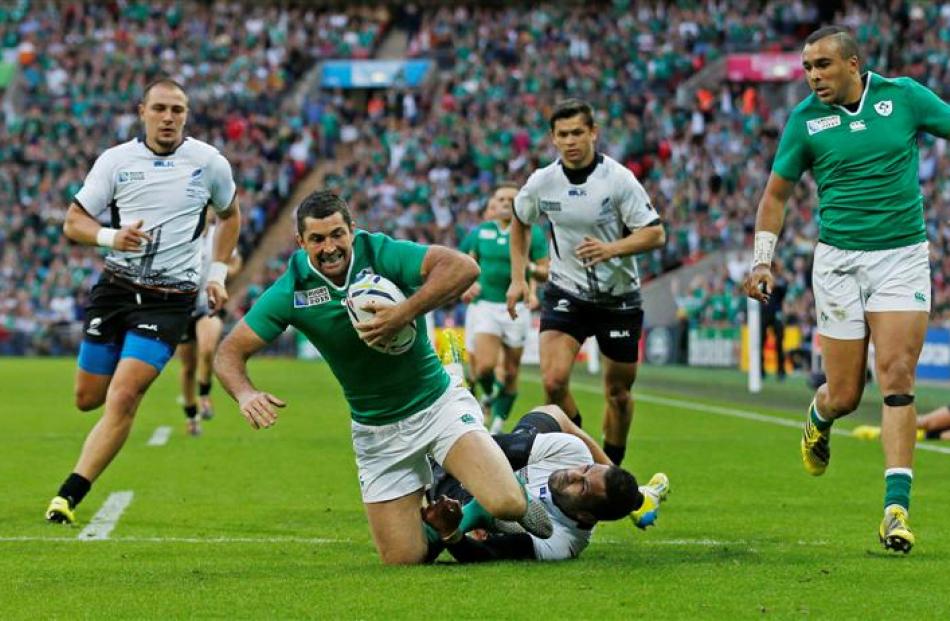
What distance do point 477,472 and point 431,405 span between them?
0.43 m

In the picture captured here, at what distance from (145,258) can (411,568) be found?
135 inches

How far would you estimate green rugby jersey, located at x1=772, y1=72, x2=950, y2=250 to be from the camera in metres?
8.78

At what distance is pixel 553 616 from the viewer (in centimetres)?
641

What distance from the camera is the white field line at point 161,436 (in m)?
16.3

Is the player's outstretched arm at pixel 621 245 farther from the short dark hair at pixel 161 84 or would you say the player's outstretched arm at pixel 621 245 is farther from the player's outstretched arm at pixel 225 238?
the short dark hair at pixel 161 84

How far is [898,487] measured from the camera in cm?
840

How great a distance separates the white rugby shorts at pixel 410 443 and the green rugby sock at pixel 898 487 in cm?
206

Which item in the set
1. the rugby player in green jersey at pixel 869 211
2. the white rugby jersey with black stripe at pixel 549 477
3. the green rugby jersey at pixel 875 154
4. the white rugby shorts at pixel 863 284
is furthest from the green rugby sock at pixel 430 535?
the green rugby jersey at pixel 875 154

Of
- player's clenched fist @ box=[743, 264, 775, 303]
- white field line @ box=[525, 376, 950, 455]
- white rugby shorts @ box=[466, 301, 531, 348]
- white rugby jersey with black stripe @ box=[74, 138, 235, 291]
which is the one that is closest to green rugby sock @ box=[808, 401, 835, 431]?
player's clenched fist @ box=[743, 264, 775, 303]

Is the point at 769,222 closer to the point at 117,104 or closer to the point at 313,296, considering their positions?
the point at 313,296

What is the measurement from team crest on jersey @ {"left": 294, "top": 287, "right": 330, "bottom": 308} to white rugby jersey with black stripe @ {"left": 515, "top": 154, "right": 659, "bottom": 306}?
3642 millimetres

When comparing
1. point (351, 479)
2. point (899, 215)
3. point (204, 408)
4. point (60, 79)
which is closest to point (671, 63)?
point (60, 79)

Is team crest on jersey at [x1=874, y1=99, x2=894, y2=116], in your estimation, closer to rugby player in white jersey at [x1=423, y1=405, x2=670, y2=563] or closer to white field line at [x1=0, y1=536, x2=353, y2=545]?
rugby player in white jersey at [x1=423, y1=405, x2=670, y2=563]

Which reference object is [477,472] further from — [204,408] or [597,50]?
[597,50]
